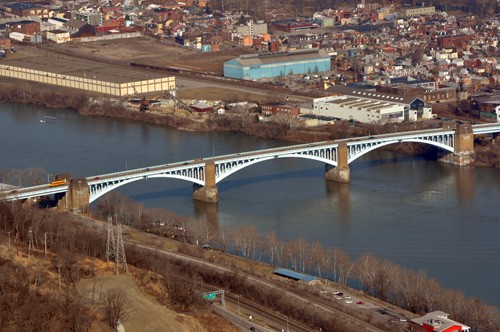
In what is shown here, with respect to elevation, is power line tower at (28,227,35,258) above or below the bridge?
above

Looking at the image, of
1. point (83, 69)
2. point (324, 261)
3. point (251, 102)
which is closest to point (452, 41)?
point (251, 102)

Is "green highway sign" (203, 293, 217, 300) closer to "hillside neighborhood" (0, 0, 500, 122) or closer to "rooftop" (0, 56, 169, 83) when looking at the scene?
"hillside neighborhood" (0, 0, 500, 122)

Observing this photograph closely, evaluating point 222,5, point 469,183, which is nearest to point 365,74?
point 469,183

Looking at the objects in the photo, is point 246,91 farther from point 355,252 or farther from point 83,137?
point 355,252

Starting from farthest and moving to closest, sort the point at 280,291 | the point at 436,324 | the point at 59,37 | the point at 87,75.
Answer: the point at 59,37
the point at 87,75
the point at 280,291
the point at 436,324

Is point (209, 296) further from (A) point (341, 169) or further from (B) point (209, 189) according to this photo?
(A) point (341, 169)

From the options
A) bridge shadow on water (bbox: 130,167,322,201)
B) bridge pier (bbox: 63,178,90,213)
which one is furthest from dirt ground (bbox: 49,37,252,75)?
bridge pier (bbox: 63,178,90,213)
